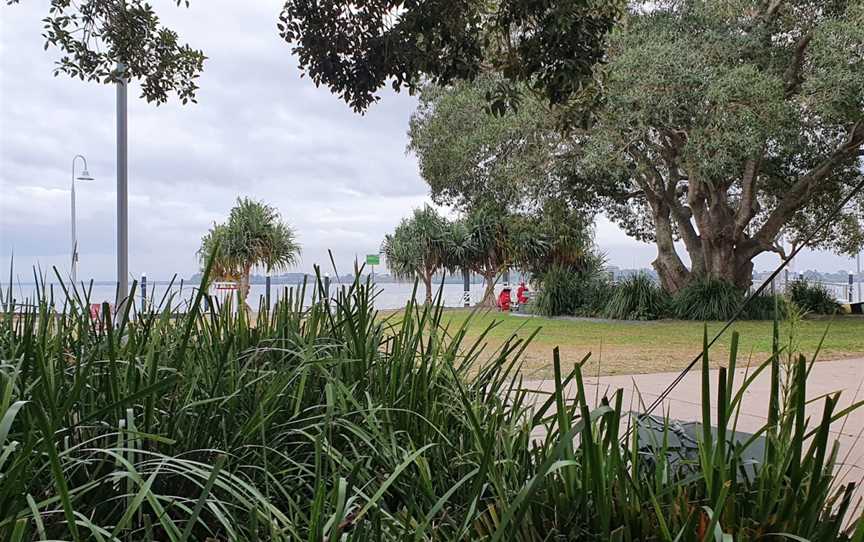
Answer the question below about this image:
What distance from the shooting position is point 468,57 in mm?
3766

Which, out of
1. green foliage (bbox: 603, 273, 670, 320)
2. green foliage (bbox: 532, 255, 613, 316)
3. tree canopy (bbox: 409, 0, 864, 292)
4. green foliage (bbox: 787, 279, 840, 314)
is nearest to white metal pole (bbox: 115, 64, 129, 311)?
tree canopy (bbox: 409, 0, 864, 292)

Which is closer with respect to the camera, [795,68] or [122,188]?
[122,188]

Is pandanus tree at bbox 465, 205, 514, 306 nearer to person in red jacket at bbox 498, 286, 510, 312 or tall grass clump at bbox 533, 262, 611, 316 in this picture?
person in red jacket at bbox 498, 286, 510, 312

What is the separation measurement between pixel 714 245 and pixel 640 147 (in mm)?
3308

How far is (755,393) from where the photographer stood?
5105mm

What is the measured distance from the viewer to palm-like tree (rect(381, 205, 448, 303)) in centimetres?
1959

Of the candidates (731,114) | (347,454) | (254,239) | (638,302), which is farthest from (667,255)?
(347,454)

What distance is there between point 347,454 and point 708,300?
45.9 feet

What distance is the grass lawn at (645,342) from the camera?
23.7ft

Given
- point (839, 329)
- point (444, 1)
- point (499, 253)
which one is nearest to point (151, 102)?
point (444, 1)

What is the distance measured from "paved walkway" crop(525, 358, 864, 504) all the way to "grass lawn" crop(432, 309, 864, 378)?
1.06 ft

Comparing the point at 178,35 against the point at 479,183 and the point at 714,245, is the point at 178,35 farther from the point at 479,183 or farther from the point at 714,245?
the point at 714,245

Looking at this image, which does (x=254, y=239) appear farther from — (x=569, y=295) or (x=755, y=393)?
(x=755, y=393)

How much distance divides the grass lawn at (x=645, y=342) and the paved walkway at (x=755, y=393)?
322mm
